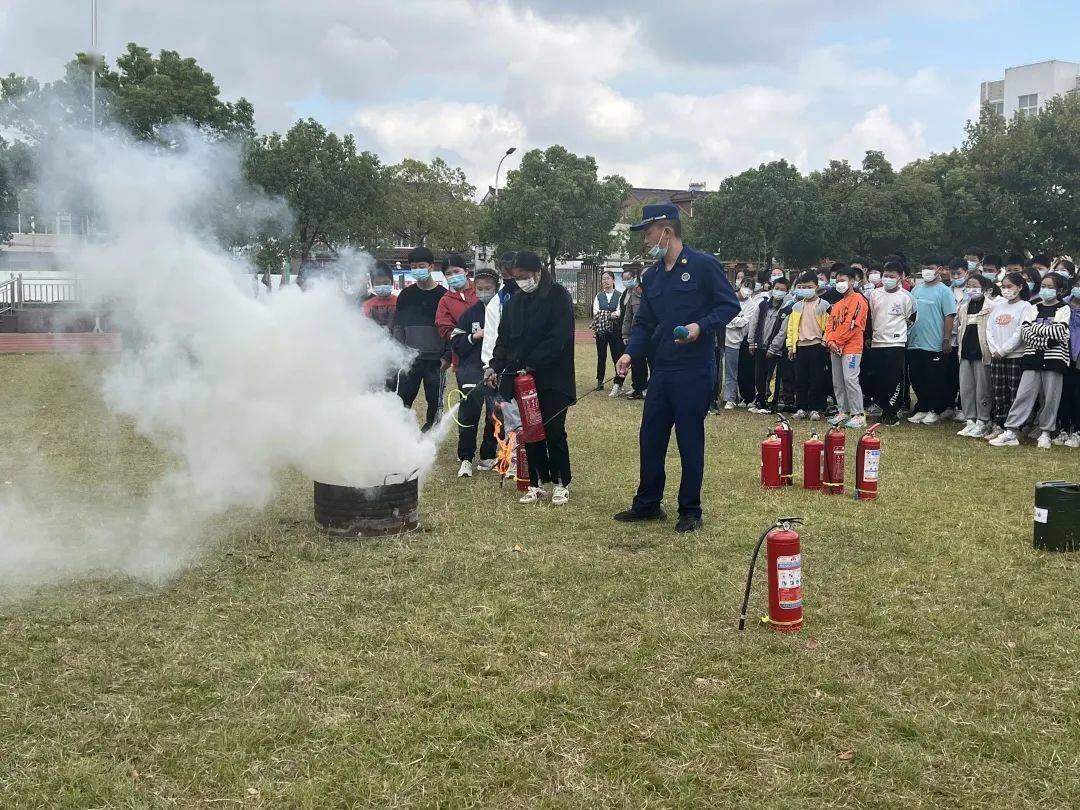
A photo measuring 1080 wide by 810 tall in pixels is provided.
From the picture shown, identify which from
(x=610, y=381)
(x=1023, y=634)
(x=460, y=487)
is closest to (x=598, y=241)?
(x=610, y=381)

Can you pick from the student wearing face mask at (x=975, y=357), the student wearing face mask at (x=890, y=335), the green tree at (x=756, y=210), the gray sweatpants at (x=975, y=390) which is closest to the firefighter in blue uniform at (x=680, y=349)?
the student wearing face mask at (x=975, y=357)

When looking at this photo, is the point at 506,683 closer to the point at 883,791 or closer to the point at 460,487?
the point at 883,791

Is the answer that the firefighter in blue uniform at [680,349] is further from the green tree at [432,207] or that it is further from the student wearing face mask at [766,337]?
the green tree at [432,207]

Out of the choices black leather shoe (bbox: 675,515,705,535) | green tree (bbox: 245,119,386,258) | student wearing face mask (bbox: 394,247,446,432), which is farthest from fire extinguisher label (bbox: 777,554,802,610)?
green tree (bbox: 245,119,386,258)

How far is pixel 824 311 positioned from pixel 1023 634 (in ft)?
28.8

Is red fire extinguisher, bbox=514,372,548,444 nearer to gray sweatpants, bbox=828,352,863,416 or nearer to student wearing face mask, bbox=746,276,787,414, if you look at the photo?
gray sweatpants, bbox=828,352,863,416

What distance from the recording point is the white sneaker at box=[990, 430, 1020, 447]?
11.2 meters

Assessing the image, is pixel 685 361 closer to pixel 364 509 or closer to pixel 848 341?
pixel 364 509

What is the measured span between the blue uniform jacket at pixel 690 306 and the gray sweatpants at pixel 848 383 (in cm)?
586

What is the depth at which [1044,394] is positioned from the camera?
36.4 ft

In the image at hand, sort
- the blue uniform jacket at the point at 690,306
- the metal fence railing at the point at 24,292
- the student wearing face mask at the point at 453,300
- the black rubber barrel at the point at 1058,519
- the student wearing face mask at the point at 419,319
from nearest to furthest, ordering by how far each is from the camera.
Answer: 1. the black rubber barrel at the point at 1058,519
2. the blue uniform jacket at the point at 690,306
3. the student wearing face mask at the point at 453,300
4. the student wearing face mask at the point at 419,319
5. the metal fence railing at the point at 24,292

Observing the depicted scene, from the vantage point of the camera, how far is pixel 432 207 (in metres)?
57.6

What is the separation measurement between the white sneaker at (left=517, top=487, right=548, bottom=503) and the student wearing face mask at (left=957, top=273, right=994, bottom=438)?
21.7 feet

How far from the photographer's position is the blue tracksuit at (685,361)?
7168 millimetres
